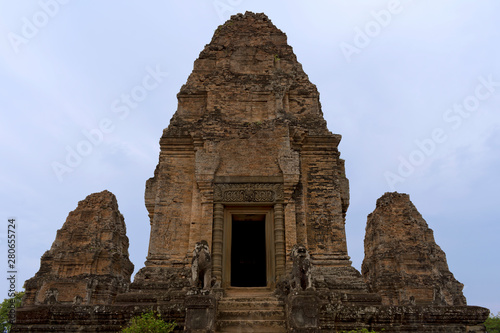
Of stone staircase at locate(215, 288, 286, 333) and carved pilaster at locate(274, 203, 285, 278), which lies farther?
carved pilaster at locate(274, 203, 285, 278)

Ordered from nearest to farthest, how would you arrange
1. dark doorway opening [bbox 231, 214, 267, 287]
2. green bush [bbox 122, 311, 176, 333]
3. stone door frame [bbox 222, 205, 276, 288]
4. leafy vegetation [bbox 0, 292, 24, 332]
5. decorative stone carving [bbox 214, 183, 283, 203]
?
green bush [bbox 122, 311, 176, 333] < stone door frame [bbox 222, 205, 276, 288] < decorative stone carving [bbox 214, 183, 283, 203] < dark doorway opening [bbox 231, 214, 267, 287] < leafy vegetation [bbox 0, 292, 24, 332]

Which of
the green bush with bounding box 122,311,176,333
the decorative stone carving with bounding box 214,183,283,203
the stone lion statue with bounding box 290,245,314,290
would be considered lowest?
the green bush with bounding box 122,311,176,333

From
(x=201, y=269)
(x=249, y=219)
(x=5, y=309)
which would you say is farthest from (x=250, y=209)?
(x=5, y=309)

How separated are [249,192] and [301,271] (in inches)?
144

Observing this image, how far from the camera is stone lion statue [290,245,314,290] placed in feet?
29.8

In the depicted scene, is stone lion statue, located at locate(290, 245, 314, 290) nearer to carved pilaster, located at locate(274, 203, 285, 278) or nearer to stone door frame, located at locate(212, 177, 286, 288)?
carved pilaster, located at locate(274, 203, 285, 278)

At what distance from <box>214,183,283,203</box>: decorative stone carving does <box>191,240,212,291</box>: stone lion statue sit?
279 centimetres

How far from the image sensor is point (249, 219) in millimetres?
13039

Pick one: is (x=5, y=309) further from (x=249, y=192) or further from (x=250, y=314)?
(x=250, y=314)

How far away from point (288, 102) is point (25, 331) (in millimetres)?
10323

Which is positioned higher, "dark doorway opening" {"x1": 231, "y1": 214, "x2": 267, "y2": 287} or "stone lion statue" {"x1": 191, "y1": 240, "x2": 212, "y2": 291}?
"dark doorway opening" {"x1": 231, "y1": 214, "x2": 267, "y2": 287}

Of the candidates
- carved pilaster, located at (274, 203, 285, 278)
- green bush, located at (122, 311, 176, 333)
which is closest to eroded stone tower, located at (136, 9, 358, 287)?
carved pilaster, located at (274, 203, 285, 278)

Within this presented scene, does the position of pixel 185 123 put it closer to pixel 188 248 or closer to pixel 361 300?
pixel 188 248

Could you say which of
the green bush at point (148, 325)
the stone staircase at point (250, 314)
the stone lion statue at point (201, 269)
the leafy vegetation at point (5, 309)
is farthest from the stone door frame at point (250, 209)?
the leafy vegetation at point (5, 309)
